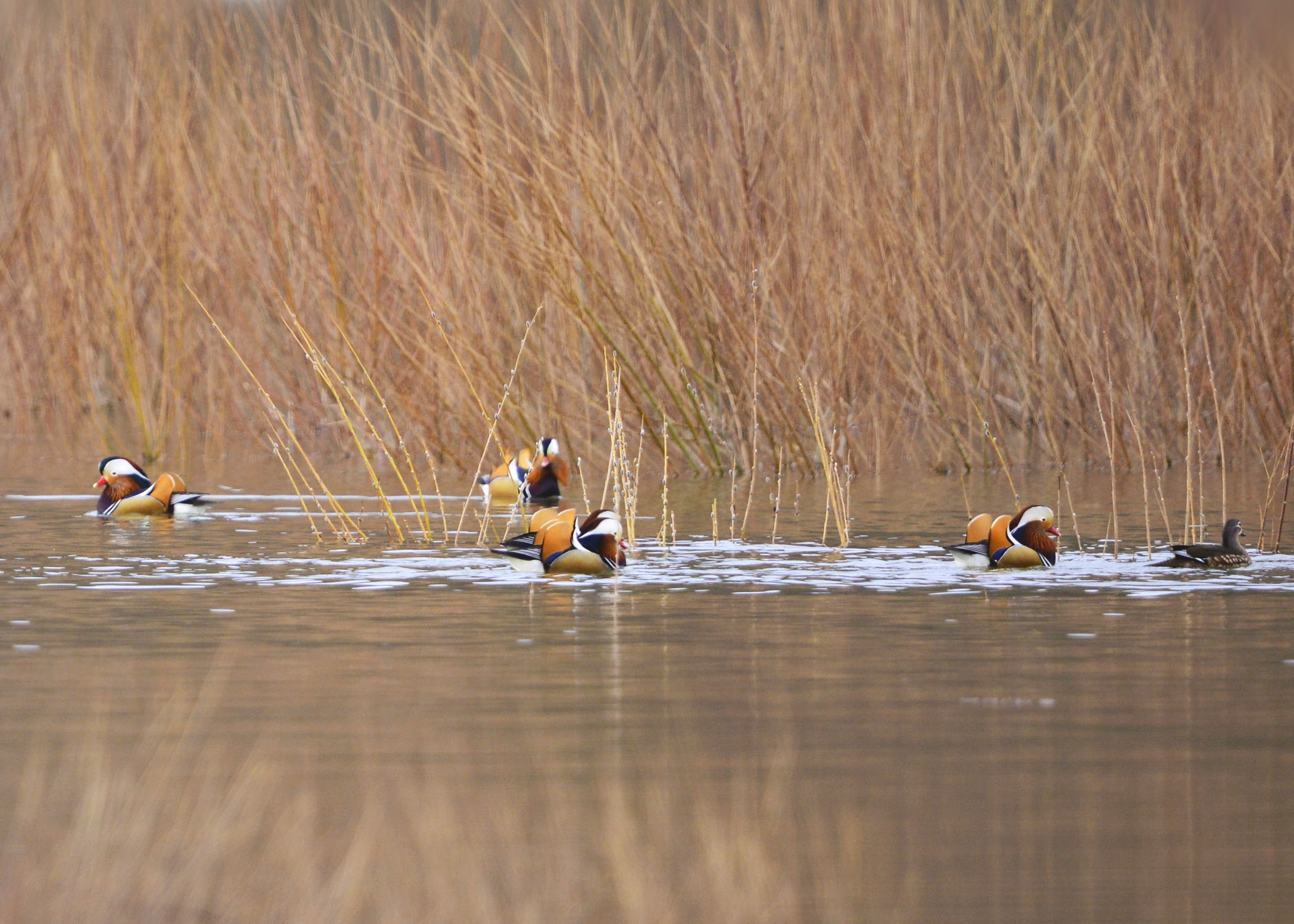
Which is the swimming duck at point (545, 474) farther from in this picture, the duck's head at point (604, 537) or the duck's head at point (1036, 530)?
the duck's head at point (1036, 530)

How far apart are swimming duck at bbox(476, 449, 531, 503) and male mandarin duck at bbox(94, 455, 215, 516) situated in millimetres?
1910

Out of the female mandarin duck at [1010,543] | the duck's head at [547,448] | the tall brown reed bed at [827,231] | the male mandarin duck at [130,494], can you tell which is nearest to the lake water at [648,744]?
the female mandarin duck at [1010,543]

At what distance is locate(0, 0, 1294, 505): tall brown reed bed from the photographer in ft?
48.3

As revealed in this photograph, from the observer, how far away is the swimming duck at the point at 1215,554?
9477 mm

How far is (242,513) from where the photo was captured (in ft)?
42.2

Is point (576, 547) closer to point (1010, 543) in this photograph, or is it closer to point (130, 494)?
point (1010, 543)

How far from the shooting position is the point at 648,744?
18.8 feet

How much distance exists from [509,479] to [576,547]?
430 centimetres

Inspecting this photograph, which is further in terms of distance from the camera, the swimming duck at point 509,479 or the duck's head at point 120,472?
the swimming duck at point 509,479

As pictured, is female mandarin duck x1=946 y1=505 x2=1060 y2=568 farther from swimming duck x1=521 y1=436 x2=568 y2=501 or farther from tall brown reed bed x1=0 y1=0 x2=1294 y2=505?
tall brown reed bed x1=0 y1=0 x2=1294 y2=505

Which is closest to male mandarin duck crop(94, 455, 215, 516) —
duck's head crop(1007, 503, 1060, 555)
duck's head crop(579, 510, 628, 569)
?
A: duck's head crop(579, 510, 628, 569)

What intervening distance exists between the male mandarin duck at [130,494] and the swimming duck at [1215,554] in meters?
5.57

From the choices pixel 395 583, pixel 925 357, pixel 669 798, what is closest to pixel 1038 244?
pixel 925 357

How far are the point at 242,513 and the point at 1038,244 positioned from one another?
5.44m
